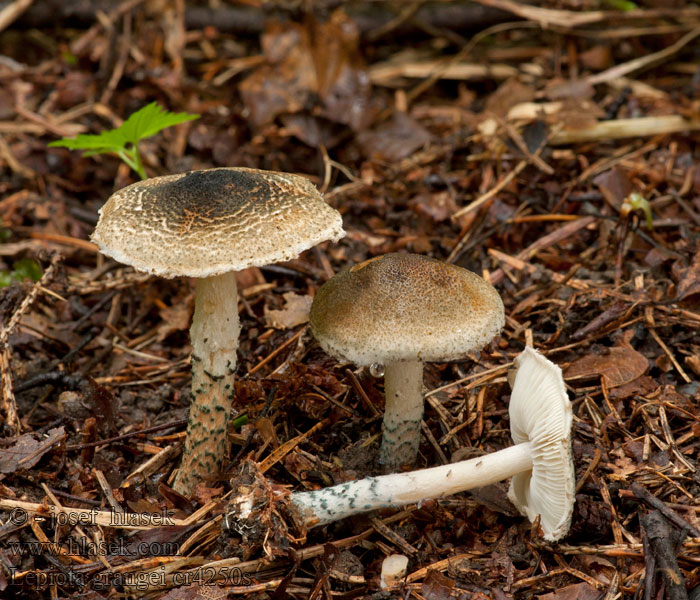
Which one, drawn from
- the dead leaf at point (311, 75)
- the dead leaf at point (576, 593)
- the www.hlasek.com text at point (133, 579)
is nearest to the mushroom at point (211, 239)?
the www.hlasek.com text at point (133, 579)

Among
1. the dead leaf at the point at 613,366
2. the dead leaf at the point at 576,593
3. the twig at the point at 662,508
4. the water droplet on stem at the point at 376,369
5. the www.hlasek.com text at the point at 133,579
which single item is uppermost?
the water droplet on stem at the point at 376,369

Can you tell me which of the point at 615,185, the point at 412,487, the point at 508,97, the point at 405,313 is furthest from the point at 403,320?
the point at 508,97

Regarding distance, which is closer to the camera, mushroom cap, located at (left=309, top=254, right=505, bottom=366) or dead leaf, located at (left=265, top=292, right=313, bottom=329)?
mushroom cap, located at (left=309, top=254, right=505, bottom=366)

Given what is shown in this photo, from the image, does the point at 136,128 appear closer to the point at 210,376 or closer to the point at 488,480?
the point at 210,376

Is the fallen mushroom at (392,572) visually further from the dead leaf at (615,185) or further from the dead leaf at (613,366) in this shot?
the dead leaf at (615,185)

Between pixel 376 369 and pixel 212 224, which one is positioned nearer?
pixel 212 224

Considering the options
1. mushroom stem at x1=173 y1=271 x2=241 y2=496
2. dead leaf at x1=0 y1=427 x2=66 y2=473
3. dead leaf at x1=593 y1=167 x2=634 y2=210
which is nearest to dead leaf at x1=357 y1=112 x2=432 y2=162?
dead leaf at x1=593 y1=167 x2=634 y2=210

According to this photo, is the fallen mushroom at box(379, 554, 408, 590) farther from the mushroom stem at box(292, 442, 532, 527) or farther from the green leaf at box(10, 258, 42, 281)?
the green leaf at box(10, 258, 42, 281)
